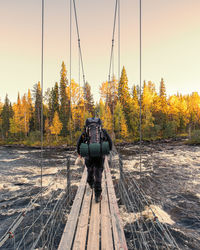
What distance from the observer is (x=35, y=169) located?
46.4ft

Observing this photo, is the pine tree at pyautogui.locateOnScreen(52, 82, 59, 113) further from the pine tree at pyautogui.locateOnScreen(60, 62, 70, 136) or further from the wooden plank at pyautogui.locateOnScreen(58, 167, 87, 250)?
the wooden plank at pyautogui.locateOnScreen(58, 167, 87, 250)

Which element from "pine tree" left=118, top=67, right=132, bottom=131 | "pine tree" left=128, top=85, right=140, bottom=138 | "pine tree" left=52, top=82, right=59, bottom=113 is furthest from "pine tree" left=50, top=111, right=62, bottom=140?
"pine tree" left=128, top=85, right=140, bottom=138

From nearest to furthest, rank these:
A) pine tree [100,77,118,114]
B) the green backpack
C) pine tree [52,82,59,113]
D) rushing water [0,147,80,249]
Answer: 1. the green backpack
2. rushing water [0,147,80,249]
3. pine tree [100,77,118,114]
4. pine tree [52,82,59,113]

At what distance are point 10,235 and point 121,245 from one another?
1560 mm

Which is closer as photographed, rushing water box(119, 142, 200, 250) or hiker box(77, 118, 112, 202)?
hiker box(77, 118, 112, 202)

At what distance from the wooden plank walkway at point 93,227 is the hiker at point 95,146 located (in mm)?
308

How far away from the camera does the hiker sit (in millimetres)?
3023

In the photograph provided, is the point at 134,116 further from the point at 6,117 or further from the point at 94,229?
the point at 6,117

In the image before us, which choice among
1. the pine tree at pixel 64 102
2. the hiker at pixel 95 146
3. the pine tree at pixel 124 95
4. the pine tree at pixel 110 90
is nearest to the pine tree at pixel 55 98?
the pine tree at pixel 64 102

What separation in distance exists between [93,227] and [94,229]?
6cm

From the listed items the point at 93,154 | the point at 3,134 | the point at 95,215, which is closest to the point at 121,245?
the point at 95,215

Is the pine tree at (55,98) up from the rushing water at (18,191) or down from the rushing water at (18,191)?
up

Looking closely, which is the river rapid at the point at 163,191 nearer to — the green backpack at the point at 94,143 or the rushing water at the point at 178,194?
the rushing water at the point at 178,194

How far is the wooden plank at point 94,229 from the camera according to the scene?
2357 mm
